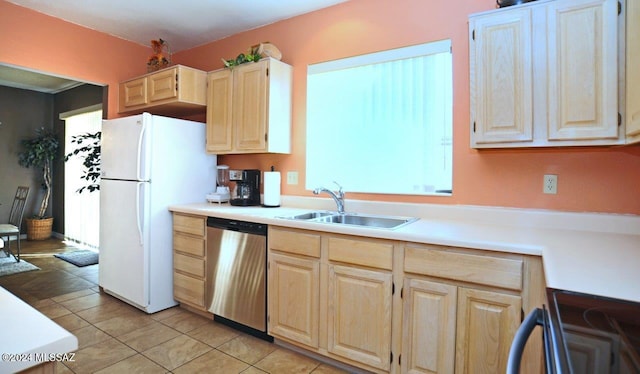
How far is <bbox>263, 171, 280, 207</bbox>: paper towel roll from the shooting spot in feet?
9.40

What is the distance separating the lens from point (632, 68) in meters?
1.44

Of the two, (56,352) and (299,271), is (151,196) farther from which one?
(56,352)

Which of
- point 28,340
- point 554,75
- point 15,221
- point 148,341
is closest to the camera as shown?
point 28,340

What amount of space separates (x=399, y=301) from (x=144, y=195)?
2143 millimetres

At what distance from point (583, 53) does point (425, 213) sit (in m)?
1.18

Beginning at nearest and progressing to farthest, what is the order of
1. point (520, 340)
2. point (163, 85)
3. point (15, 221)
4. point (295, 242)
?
point (520, 340) → point (295, 242) → point (163, 85) → point (15, 221)

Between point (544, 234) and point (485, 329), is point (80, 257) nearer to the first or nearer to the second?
point (485, 329)

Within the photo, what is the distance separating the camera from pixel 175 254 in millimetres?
2918

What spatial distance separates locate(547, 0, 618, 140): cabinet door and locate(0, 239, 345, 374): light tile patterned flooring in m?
1.84

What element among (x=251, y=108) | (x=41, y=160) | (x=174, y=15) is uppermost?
(x=174, y=15)

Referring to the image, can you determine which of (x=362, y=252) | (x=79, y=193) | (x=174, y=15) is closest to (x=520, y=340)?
(x=362, y=252)

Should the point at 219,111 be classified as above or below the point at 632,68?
above

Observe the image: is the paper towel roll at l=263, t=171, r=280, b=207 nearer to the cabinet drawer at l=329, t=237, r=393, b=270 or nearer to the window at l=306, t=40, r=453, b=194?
the window at l=306, t=40, r=453, b=194

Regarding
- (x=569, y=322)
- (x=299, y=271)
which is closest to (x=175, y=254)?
(x=299, y=271)
